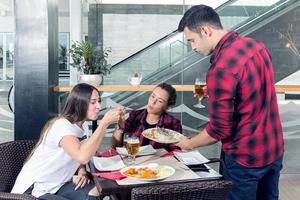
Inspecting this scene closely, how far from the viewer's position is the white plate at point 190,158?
7.63 ft

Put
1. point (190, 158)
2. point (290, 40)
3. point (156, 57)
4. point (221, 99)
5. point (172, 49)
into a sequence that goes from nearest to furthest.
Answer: point (221, 99), point (190, 158), point (290, 40), point (172, 49), point (156, 57)

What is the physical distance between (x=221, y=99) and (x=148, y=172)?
1.68ft

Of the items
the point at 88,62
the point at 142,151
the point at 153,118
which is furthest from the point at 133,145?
the point at 88,62

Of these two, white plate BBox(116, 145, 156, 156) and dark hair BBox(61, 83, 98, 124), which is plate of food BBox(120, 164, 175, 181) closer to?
white plate BBox(116, 145, 156, 156)

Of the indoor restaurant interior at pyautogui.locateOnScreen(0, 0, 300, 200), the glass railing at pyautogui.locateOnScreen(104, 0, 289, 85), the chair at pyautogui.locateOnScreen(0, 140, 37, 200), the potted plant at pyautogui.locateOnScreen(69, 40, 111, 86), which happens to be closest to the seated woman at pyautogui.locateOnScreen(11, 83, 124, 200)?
the chair at pyautogui.locateOnScreen(0, 140, 37, 200)

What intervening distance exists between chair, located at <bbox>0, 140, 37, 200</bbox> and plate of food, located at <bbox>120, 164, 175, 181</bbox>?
0.75 m

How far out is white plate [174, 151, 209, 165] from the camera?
233cm

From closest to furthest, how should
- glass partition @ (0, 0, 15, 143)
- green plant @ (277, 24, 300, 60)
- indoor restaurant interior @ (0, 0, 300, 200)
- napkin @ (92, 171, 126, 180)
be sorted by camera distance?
napkin @ (92, 171, 126, 180)
indoor restaurant interior @ (0, 0, 300, 200)
glass partition @ (0, 0, 15, 143)
green plant @ (277, 24, 300, 60)

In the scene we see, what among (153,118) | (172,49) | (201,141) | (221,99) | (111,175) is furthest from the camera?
(172,49)

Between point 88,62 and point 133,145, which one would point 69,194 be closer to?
point 133,145

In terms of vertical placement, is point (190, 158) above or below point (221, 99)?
below

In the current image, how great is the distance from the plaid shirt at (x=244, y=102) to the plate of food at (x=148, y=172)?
0.30 meters

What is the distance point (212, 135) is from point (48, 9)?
2276mm

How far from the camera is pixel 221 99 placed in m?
1.95
